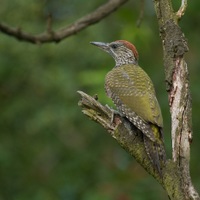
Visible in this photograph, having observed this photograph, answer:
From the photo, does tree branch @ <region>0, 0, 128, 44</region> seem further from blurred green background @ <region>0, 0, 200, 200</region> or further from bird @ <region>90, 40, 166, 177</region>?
blurred green background @ <region>0, 0, 200, 200</region>

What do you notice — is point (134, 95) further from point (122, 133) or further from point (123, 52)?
point (123, 52)

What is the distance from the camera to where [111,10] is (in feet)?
30.0

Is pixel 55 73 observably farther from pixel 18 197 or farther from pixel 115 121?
pixel 115 121

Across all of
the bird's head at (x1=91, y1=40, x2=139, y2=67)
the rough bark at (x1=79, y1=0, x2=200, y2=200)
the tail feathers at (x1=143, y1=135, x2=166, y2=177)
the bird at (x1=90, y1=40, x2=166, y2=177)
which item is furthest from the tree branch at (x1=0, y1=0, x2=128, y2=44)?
the tail feathers at (x1=143, y1=135, x2=166, y2=177)

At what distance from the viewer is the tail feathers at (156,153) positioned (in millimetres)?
6859

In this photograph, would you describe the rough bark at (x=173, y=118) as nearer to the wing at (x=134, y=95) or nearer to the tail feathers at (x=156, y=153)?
the tail feathers at (x=156, y=153)

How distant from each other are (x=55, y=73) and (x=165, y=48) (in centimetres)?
532

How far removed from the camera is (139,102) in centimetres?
777

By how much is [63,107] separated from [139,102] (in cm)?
467

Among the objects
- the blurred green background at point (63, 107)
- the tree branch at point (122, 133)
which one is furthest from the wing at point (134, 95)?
the blurred green background at point (63, 107)

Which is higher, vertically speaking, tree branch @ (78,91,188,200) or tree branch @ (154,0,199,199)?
tree branch @ (154,0,199,199)

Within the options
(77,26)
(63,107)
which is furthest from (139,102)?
(63,107)

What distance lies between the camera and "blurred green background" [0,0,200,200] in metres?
12.0

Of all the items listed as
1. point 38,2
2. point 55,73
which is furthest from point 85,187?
point 38,2
